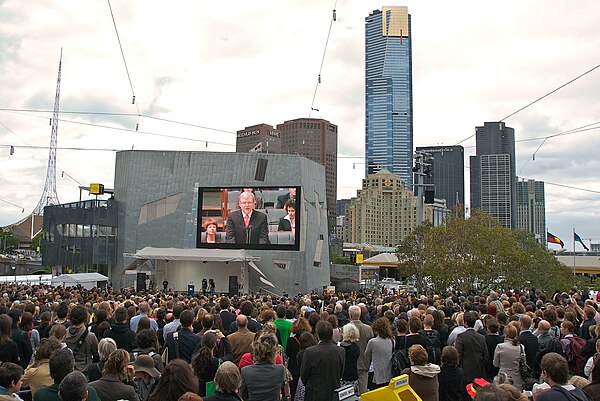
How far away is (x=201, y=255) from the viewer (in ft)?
136

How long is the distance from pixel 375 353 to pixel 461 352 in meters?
1.43

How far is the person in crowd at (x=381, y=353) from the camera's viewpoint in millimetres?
7734

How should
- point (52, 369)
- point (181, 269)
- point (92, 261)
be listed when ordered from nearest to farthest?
point (52, 369)
point (181, 269)
point (92, 261)

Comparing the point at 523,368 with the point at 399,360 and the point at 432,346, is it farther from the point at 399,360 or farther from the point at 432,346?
the point at 399,360

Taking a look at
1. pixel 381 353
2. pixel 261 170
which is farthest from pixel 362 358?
pixel 261 170

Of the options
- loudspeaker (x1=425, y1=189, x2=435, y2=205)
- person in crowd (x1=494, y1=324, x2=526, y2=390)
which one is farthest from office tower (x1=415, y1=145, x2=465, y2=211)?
person in crowd (x1=494, y1=324, x2=526, y2=390)

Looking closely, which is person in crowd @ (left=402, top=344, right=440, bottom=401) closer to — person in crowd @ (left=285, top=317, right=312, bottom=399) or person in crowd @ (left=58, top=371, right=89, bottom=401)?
person in crowd @ (left=285, top=317, right=312, bottom=399)

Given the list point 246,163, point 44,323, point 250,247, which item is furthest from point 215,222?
point 44,323

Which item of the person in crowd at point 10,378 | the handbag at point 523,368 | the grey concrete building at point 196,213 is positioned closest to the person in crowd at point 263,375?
the person in crowd at point 10,378

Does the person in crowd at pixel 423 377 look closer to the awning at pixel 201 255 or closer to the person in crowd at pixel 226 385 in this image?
the person in crowd at pixel 226 385

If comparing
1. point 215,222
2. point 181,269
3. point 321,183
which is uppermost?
point 321,183

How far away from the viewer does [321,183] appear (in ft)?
164

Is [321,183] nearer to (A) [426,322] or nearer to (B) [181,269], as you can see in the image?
(B) [181,269]

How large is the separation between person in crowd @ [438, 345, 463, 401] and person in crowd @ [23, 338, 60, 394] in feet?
14.7
